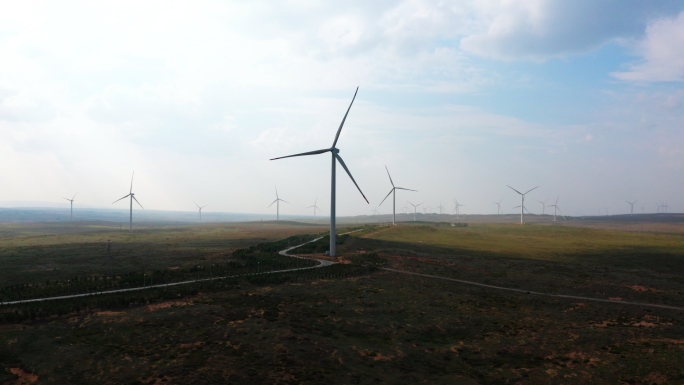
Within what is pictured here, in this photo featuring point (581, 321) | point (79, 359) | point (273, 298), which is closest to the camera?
point (79, 359)

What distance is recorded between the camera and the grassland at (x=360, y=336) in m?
31.0

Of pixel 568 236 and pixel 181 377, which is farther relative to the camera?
pixel 568 236

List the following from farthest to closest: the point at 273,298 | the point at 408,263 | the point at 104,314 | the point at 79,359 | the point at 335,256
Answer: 1. the point at 335,256
2. the point at 408,263
3. the point at 273,298
4. the point at 104,314
5. the point at 79,359

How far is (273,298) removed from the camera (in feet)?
176

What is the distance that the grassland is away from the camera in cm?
3098

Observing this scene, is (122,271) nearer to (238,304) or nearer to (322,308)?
(238,304)

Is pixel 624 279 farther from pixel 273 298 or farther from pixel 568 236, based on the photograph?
pixel 568 236

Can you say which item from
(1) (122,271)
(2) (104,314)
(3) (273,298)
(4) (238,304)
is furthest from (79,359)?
(1) (122,271)

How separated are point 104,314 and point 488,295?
158 feet

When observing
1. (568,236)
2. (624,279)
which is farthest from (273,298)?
(568,236)

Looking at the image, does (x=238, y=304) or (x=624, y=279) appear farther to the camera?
(x=624, y=279)

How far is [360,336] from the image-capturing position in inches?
1599

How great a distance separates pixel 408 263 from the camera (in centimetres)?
8588

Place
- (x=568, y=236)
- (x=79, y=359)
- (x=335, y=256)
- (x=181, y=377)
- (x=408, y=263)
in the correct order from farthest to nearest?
(x=568, y=236) < (x=335, y=256) < (x=408, y=263) < (x=79, y=359) < (x=181, y=377)
